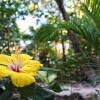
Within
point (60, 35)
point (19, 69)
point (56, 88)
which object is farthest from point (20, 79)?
point (60, 35)

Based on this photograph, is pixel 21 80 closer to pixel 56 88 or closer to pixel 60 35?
pixel 56 88

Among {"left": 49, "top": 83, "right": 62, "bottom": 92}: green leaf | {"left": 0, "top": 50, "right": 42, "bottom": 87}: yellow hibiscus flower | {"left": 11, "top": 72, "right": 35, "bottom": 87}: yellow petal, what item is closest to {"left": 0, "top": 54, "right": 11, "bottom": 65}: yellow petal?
{"left": 0, "top": 50, "right": 42, "bottom": 87}: yellow hibiscus flower

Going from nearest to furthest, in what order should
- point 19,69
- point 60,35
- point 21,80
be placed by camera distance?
point 21,80 < point 19,69 < point 60,35

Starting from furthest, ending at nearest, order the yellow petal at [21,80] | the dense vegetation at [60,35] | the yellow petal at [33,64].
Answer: the dense vegetation at [60,35]
the yellow petal at [33,64]
the yellow petal at [21,80]

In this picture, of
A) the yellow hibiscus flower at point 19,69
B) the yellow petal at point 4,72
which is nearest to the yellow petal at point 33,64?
the yellow hibiscus flower at point 19,69

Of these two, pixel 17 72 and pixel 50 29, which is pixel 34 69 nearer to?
pixel 17 72

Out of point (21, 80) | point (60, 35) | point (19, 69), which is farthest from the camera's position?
point (60, 35)

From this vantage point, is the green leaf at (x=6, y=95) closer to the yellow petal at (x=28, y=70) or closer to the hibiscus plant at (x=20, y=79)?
the hibiscus plant at (x=20, y=79)

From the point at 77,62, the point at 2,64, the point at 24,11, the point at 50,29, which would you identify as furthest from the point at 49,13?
the point at 2,64

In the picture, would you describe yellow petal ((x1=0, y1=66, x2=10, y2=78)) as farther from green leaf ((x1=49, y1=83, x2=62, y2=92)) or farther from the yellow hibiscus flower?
green leaf ((x1=49, y1=83, x2=62, y2=92))
